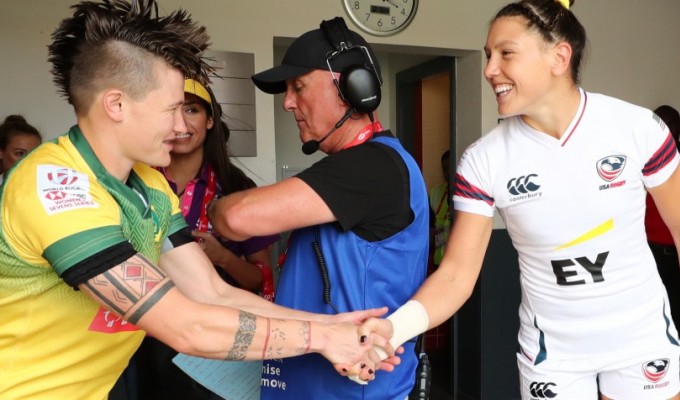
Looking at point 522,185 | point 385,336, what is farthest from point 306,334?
point 522,185

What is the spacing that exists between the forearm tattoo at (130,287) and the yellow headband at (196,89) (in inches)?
37.4

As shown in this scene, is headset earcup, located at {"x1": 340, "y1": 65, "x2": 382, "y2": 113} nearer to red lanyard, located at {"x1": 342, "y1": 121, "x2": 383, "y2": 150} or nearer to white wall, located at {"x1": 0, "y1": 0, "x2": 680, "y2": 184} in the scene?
red lanyard, located at {"x1": 342, "y1": 121, "x2": 383, "y2": 150}

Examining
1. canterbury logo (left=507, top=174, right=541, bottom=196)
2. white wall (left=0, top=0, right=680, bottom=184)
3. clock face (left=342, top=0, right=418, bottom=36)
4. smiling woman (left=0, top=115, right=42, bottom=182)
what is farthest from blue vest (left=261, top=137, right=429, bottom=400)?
clock face (left=342, top=0, right=418, bottom=36)

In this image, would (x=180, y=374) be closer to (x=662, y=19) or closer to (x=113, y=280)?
(x=113, y=280)

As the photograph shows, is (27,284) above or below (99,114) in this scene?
below

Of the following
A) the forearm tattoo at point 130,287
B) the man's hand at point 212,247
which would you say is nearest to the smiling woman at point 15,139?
the man's hand at point 212,247

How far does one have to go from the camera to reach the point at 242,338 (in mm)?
1106

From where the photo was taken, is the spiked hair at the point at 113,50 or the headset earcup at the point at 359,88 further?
the headset earcup at the point at 359,88

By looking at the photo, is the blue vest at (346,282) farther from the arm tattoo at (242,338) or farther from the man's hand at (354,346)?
the arm tattoo at (242,338)

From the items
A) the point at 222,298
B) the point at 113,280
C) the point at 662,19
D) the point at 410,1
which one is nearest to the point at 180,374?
the point at 222,298

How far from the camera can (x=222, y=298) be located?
142 centimetres

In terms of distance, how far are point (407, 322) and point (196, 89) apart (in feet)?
3.37

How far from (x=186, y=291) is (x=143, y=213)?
269mm

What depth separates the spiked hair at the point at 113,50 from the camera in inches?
44.4
